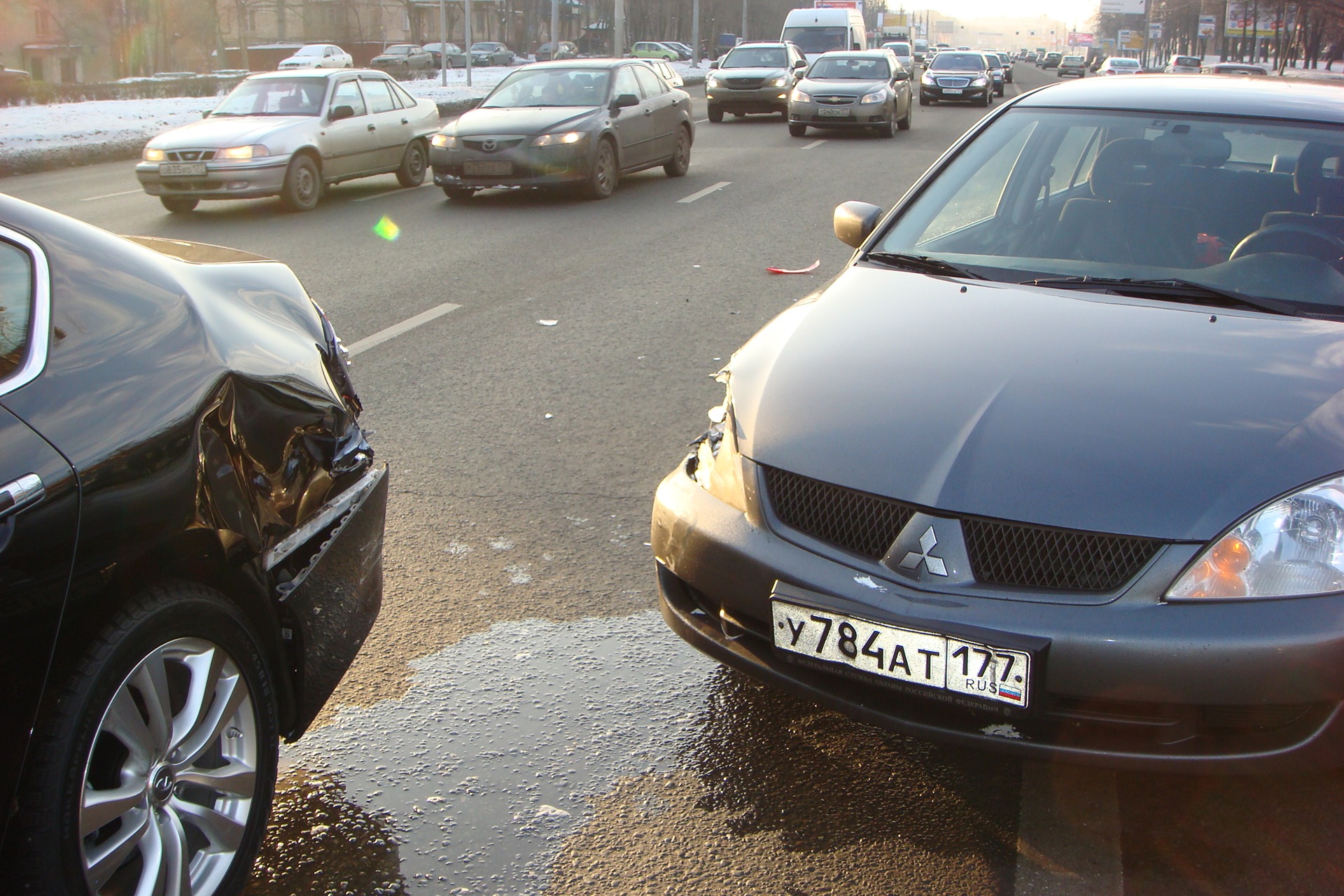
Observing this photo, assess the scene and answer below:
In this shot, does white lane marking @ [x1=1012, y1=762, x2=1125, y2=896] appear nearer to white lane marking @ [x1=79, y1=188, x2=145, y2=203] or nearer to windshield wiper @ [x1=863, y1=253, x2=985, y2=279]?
windshield wiper @ [x1=863, y1=253, x2=985, y2=279]

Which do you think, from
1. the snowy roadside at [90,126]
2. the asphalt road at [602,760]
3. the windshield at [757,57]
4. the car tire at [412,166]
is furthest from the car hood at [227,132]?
the windshield at [757,57]

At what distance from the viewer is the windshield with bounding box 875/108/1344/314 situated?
362 centimetres

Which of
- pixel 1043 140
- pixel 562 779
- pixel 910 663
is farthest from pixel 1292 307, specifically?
pixel 562 779

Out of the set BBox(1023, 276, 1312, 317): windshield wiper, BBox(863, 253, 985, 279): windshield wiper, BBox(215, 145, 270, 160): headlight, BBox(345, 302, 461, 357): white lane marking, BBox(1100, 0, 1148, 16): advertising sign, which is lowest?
BBox(345, 302, 461, 357): white lane marking

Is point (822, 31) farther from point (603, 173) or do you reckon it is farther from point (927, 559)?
point (927, 559)

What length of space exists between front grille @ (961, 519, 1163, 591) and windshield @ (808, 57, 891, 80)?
68.4 feet

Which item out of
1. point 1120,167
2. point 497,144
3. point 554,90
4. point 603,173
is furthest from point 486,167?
point 1120,167

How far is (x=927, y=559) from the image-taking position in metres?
2.55

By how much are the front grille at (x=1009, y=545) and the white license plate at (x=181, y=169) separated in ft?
36.5

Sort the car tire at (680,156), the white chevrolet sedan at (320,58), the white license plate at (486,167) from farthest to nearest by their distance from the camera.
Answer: the white chevrolet sedan at (320,58), the car tire at (680,156), the white license plate at (486,167)

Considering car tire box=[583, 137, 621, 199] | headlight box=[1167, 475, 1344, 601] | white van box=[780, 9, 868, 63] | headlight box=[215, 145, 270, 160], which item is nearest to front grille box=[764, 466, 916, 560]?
headlight box=[1167, 475, 1344, 601]

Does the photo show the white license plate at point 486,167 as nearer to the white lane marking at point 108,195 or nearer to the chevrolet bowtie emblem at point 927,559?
the white lane marking at point 108,195

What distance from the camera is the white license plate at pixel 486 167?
1295 cm

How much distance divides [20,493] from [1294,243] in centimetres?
343
